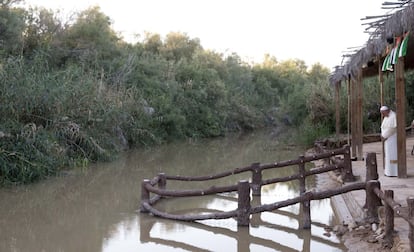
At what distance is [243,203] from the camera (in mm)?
7336

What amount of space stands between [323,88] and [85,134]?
11732 mm

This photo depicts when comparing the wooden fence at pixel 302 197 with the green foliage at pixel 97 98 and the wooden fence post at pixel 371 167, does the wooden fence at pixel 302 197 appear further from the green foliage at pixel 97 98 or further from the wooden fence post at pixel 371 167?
the green foliage at pixel 97 98

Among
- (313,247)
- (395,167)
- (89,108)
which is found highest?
(89,108)

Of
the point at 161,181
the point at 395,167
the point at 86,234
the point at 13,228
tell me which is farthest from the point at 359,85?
the point at 13,228

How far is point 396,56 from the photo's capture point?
8.34m

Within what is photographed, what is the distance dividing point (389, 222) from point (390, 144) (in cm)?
362

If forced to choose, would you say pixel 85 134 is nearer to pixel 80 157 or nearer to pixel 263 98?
pixel 80 157

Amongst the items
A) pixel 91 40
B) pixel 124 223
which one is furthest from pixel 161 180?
pixel 91 40

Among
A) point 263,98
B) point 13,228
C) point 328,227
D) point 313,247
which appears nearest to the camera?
point 313,247

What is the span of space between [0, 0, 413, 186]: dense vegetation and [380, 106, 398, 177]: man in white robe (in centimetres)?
760

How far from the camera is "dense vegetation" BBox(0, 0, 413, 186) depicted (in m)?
12.5

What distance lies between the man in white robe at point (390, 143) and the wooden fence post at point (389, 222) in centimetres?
346

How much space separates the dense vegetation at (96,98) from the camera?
12.5 meters

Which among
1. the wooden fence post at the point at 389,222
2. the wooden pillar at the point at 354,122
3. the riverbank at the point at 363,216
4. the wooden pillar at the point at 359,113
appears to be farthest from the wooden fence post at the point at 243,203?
the wooden pillar at the point at 354,122
